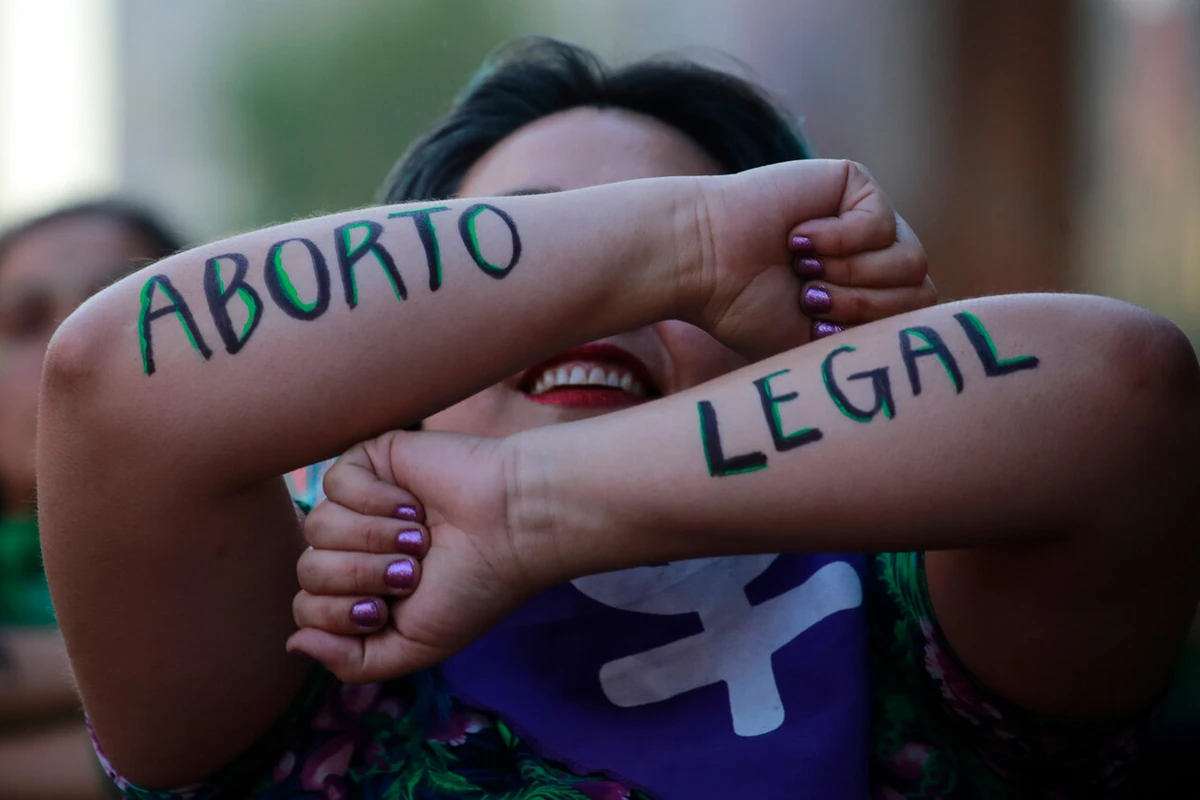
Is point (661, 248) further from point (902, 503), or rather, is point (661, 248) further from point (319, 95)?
point (319, 95)

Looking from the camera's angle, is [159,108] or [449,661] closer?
→ [449,661]

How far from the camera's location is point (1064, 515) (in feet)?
3.10

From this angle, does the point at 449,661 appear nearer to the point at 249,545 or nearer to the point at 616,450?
the point at 249,545

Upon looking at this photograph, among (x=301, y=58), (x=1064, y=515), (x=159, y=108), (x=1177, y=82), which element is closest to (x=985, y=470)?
(x=1064, y=515)

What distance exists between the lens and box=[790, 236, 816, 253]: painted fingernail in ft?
3.49

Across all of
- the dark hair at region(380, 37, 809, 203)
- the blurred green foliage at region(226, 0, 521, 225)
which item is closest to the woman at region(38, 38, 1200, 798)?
the dark hair at region(380, 37, 809, 203)

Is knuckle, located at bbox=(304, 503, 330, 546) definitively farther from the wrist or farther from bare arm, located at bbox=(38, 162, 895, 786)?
the wrist

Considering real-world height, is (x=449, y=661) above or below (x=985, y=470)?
below

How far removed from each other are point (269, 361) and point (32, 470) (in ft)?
5.35

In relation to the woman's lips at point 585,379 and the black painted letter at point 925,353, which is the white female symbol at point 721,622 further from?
the black painted letter at point 925,353

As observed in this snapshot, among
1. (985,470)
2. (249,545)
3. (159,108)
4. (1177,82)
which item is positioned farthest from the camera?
(159,108)

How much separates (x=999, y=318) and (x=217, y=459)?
693 mm

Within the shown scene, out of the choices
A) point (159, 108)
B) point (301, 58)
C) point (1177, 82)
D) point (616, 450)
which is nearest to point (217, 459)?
point (616, 450)

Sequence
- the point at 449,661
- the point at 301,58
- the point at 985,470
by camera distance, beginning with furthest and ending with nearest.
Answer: the point at 301,58 < the point at 449,661 < the point at 985,470
